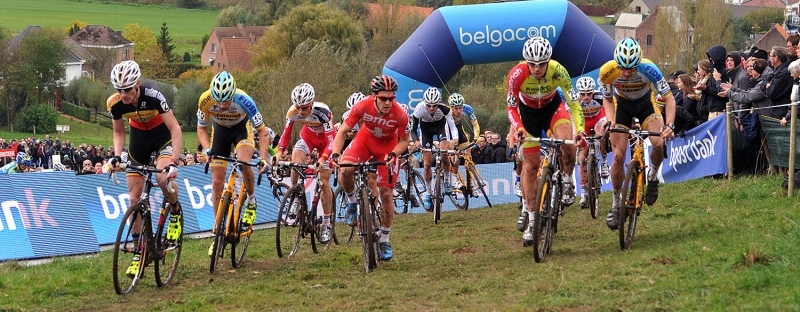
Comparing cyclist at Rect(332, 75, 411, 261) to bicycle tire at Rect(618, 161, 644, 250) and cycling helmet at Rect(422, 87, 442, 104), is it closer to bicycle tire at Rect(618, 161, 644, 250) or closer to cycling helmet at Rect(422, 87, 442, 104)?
bicycle tire at Rect(618, 161, 644, 250)

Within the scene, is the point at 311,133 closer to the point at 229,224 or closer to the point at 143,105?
the point at 229,224

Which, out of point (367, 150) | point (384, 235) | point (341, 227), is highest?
point (367, 150)

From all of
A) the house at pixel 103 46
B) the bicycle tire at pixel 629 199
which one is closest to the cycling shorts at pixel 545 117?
the bicycle tire at pixel 629 199

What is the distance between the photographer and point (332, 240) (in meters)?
14.5

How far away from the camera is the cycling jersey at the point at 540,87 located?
1152 centimetres

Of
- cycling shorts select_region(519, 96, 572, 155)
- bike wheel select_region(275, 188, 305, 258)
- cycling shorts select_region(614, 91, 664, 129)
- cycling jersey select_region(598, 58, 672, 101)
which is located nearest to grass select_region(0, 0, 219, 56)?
bike wheel select_region(275, 188, 305, 258)

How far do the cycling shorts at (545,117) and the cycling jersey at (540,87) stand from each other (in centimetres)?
21

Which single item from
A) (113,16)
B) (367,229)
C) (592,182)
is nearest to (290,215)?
(367,229)

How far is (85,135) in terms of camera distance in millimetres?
72500

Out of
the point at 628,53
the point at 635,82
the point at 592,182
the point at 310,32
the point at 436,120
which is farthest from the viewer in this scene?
the point at 310,32

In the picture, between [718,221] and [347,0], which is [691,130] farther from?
[347,0]

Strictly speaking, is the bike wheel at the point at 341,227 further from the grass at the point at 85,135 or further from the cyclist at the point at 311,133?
the grass at the point at 85,135

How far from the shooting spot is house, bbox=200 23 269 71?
109500 mm

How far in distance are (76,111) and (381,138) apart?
7730 centimetres
